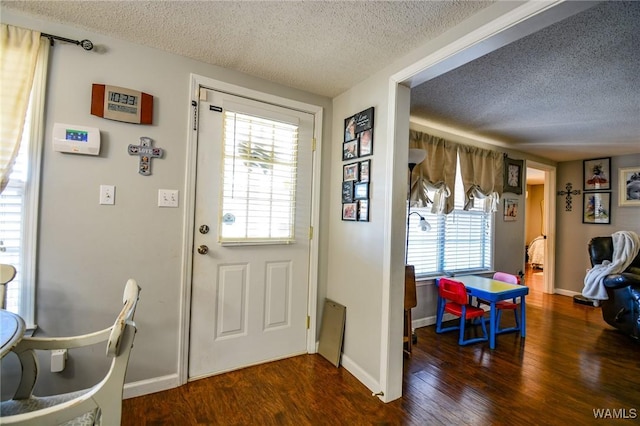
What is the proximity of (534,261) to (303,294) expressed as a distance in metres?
7.59

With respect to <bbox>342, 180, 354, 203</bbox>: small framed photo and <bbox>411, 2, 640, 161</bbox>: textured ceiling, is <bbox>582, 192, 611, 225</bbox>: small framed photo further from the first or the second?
<bbox>342, 180, 354, 203</bbox>: small framed photo

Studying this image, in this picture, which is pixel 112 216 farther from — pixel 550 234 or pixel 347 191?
pixel 550 234

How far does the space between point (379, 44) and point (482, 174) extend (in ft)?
8.93

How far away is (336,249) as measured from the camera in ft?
8.21

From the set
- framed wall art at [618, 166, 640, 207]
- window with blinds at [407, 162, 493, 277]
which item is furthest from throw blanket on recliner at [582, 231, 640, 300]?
framed wall art at [618, 166, 640, 207]

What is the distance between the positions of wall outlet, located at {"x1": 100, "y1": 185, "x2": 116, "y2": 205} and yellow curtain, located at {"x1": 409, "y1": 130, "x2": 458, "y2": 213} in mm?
2706

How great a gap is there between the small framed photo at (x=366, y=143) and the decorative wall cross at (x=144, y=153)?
150 cm

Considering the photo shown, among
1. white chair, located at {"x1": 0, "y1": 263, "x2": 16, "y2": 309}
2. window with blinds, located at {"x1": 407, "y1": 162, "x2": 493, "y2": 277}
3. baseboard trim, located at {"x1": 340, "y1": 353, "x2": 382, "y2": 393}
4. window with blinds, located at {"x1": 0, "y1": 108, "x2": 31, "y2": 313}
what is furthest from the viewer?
window with blinds, located at {"x1": 407, "y1": 162, "x2": 493, "y2": 277}

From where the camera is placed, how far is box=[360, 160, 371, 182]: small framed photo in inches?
84.0

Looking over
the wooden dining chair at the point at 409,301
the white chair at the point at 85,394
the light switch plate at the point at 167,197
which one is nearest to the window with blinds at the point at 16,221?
the white chair at the point at 85,394

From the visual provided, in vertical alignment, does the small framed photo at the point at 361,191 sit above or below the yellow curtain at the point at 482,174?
below

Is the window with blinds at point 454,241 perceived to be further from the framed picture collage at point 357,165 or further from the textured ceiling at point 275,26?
the textured ceiling at point 275,26

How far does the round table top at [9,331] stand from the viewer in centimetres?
96

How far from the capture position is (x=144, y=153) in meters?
1.88
